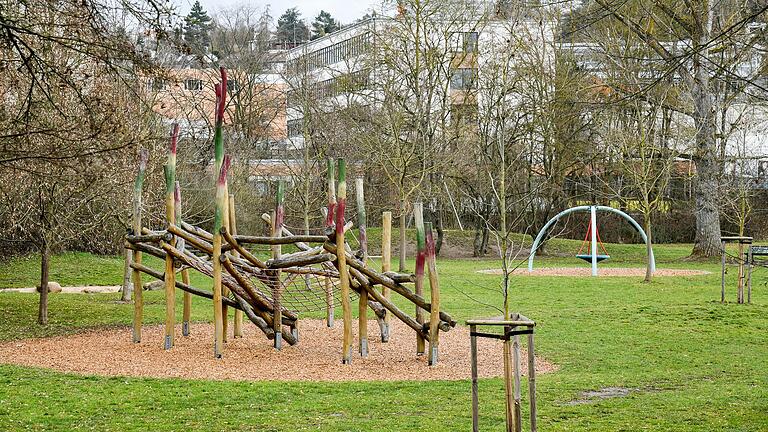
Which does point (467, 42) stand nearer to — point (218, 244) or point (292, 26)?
point (218, 244)

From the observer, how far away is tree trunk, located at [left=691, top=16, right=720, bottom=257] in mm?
29938

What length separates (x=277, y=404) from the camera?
357 inches

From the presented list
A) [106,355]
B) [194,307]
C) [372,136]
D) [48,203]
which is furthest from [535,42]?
[106,355]

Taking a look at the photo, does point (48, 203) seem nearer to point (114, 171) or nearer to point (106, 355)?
point (114, 171)

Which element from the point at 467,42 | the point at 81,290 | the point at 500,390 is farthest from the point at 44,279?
the point at 467,42

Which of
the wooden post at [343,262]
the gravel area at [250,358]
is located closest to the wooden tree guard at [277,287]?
the gravel area at [250,358]

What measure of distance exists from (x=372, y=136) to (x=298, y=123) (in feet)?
29.5

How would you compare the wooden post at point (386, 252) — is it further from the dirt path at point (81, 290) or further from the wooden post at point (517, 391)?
the dirt path at point (81, 290)

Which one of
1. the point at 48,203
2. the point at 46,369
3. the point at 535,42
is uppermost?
the point at 535,42

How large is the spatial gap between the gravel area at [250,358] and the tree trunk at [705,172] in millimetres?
17647

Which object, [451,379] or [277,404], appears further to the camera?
[451,379]

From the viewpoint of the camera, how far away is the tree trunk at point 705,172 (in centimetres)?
2994

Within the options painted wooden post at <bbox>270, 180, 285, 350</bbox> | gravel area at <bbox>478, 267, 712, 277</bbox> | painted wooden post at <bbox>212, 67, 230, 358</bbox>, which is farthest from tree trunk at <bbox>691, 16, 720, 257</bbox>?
painted wooden post at <bbox>212, 67, 230, 358</bbox>

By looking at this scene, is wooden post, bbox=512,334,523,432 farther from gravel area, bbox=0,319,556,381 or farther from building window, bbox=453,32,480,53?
building window, bbox=453,32,480,53
